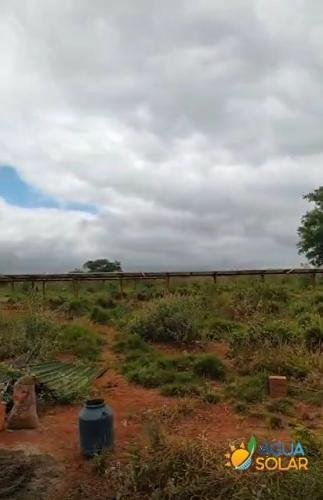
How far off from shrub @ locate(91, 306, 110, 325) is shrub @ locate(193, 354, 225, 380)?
445cm

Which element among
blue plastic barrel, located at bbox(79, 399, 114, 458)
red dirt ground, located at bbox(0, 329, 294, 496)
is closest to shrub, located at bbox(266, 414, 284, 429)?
red dirt ground, located at bbox(0, 329, 294, 496)

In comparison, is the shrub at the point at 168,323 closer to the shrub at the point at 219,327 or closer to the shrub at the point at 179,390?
the shrub at the point at 219,327

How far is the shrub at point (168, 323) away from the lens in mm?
8703

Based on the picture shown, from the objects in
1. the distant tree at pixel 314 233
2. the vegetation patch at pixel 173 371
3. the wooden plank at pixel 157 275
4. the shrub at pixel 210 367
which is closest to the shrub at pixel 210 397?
the vegetation patch at pixel 173 371

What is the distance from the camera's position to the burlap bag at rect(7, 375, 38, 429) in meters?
4.88

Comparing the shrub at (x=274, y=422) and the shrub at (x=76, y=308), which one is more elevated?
the shrub at (x=76, y=308)

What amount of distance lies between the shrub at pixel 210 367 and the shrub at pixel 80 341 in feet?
6.36

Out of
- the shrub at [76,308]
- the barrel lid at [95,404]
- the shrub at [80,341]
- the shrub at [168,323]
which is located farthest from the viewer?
the shrub at [76,308]

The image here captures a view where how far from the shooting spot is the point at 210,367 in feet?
22.3

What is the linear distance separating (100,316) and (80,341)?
260 centimetres

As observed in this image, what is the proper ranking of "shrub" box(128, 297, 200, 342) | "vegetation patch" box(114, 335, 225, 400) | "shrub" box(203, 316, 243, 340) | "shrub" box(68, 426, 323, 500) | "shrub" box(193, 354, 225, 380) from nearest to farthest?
1. "shrub" box(68, 426, 323, 500)
2. "vegetation patch" box(114, 335, 225, 400)
3. "shrub" box(193, 354, 225, 380)
4. "shrub" box(128, 297, 200, 342)
5. "shrub" box(203, 316, 243, 340)

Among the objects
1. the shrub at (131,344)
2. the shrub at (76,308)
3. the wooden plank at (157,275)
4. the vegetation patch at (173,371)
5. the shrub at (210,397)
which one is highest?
the wooden plank at (157,275)

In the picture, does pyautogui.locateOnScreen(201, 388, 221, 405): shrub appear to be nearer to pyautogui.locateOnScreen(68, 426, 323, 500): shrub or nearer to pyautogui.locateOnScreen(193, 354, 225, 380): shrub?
pyautogui.locateOnScreen(193, 354, 225, 380): shrub

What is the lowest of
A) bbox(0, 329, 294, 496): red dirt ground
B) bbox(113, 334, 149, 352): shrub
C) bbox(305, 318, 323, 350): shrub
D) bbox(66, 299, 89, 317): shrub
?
bbox(0, 329, 294, 496): red dirt ground
